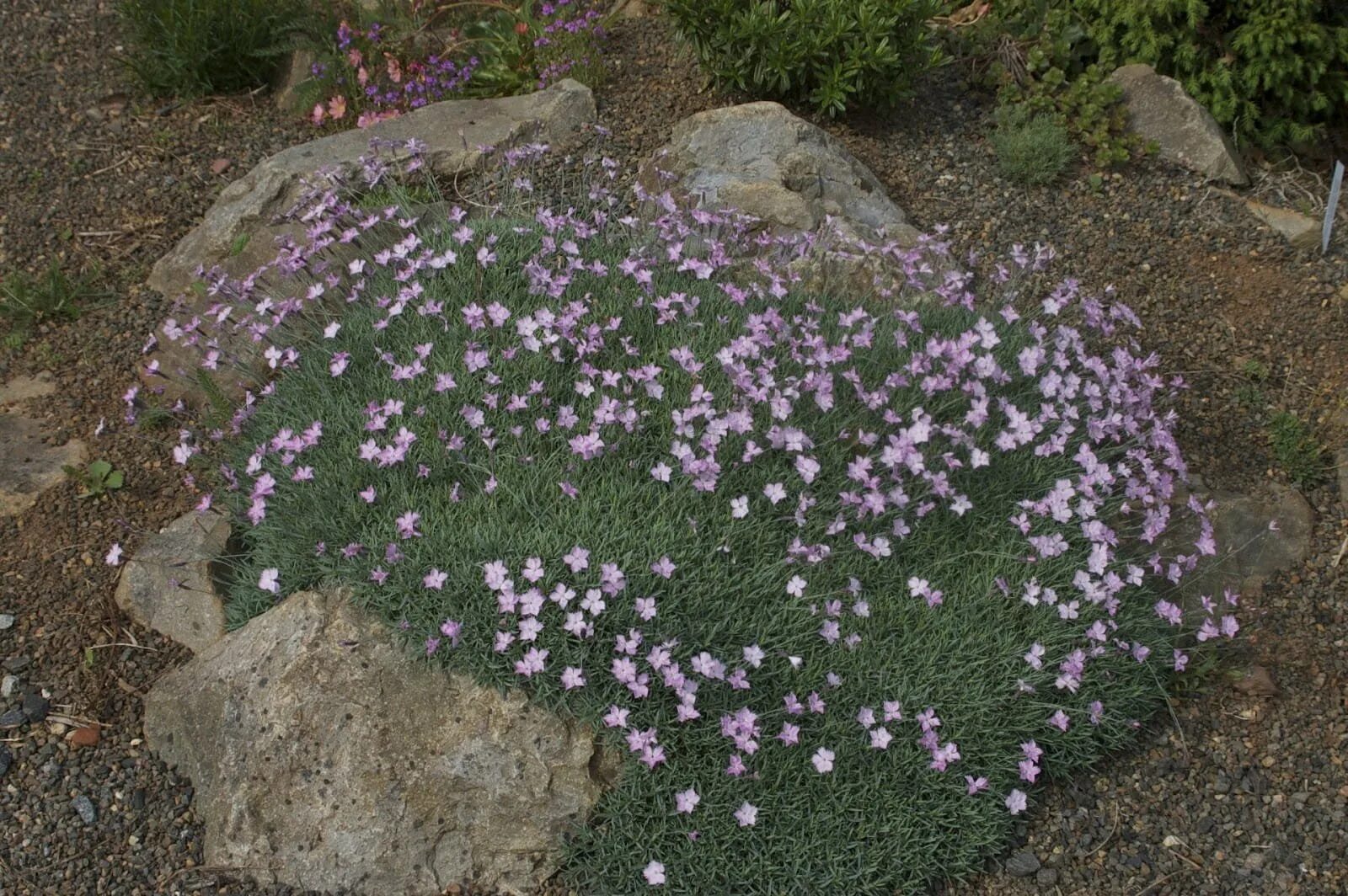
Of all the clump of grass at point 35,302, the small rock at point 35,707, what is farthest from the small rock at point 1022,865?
the clump of grass at point 35,302

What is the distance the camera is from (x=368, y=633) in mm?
3217

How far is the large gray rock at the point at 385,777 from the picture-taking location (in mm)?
3074

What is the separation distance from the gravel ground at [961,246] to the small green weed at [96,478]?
53mm

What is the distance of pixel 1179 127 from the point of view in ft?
18.2

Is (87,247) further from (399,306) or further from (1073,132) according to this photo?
(1073,132)

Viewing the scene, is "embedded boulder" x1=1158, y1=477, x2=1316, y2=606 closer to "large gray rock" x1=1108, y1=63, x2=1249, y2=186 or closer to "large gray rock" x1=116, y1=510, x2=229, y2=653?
"large gray rock" x1=1108, y1=63, x2=1249, y2=186

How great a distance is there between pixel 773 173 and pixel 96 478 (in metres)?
2.90

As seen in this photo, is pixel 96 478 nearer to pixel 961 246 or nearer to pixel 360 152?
pixel 360 152

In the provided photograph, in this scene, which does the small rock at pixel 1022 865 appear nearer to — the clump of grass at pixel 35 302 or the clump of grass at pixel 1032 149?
the clump of grass at pixel 1032 149

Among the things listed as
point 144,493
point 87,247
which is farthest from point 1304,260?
point 87,247

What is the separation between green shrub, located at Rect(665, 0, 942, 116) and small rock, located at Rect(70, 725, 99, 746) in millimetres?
3787

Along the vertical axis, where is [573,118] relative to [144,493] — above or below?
above

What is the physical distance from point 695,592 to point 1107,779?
4.73 ft

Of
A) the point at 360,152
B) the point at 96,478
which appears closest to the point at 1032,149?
the point at 360,152
